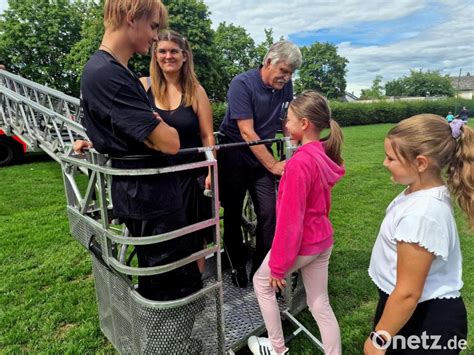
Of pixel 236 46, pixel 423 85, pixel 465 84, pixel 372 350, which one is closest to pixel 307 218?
pixel 372 350

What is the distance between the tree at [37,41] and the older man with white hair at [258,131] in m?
25.9

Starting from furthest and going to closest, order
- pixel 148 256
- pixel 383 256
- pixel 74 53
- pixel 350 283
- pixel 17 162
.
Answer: pixel 74 53, pixel 17 162, pixel 350 283, pixel 148 256, pixel 383 256

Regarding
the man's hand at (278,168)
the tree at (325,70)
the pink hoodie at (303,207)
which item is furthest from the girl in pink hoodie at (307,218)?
the tree at (325,70)

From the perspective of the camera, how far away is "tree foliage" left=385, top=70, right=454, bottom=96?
72.9 m

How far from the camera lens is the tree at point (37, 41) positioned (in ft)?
78.3

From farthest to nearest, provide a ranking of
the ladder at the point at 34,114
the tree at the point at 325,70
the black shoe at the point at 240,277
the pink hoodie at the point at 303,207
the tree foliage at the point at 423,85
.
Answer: the tree foliage at the point at 423,85, the tree at the point at 325,70, the ladder at the point at 34,114, the black shoe at the point at 240,277, the pink hoodie at the point at 303,207

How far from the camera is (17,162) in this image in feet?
33.9

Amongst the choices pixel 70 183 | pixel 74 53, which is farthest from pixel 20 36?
pixel 70 183

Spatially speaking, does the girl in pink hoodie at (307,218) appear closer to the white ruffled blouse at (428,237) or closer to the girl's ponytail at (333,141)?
the girl's ponytail at (333,141)

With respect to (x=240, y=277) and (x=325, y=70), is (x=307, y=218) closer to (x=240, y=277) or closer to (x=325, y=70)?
(x=240, y=277)

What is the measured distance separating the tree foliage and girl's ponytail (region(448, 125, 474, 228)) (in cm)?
8359

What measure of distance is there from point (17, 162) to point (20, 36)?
18221 millimetres

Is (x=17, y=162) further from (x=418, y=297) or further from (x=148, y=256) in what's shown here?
(x=418, y=297)

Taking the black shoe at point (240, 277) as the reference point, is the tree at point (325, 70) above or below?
above
